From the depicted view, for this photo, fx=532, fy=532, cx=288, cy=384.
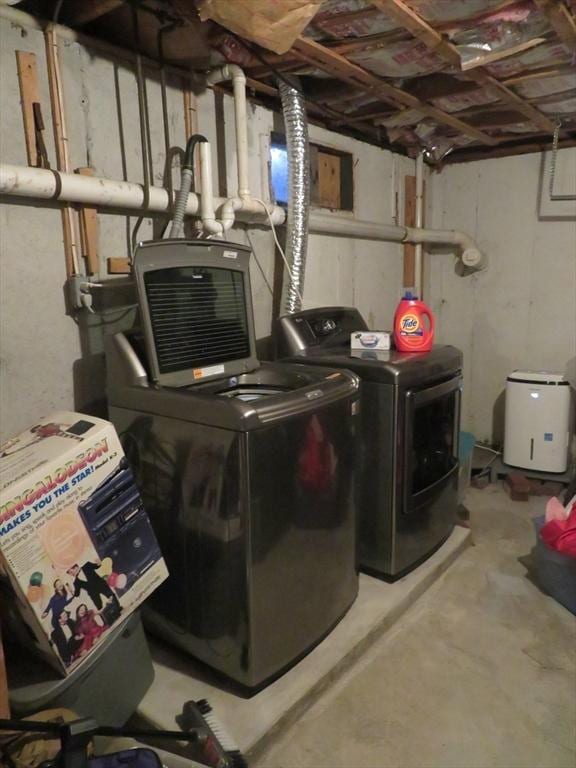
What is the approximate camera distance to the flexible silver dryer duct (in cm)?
235

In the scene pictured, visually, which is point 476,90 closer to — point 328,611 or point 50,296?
point 50,296

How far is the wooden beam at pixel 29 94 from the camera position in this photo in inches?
66.2

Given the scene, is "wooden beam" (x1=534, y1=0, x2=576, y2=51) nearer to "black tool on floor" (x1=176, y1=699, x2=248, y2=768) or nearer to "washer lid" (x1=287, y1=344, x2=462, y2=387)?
"washer lid" (x1=287, y1=344, x2=462, y2=387)

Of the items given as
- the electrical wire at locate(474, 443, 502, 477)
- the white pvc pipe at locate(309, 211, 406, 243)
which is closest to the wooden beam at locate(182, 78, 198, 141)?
the white pvc pipe at locate(309, 211, 406, 243)

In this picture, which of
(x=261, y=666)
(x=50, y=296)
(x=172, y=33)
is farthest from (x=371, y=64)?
(x=261, y=666)

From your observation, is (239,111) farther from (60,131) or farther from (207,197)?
(60,131)

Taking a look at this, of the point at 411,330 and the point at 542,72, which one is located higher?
the point at 542,72

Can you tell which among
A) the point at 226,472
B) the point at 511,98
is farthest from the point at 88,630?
the point at 511,98

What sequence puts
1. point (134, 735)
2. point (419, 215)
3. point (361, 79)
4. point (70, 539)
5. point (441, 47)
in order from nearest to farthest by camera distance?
point (134, 735), point (70, 539), point (441, 47), point (361, 79), point (419, 215)

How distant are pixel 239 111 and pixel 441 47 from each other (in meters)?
0.80

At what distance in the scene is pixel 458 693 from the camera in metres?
1.75

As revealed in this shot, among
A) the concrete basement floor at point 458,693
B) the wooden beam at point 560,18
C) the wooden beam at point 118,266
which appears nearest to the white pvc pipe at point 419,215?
the wooden beam at point 560,18

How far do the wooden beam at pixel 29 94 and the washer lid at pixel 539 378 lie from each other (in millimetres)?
2881

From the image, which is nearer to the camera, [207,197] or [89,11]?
[89,11]
